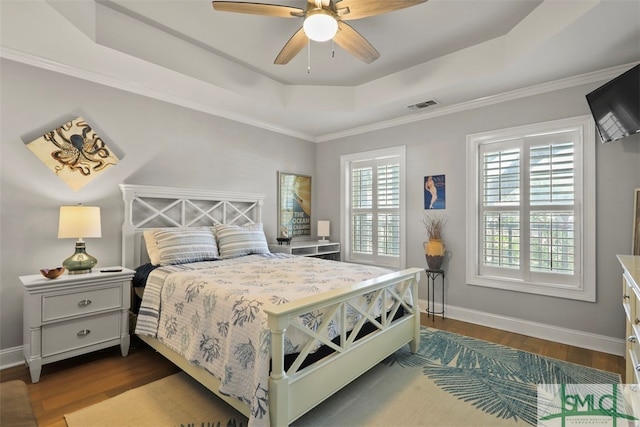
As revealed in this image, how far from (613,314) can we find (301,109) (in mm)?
3840

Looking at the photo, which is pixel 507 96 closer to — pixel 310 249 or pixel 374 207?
pixel 374 207

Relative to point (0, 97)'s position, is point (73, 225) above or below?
below

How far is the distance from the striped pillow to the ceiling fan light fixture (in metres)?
2.21

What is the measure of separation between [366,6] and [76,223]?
9.14 ft

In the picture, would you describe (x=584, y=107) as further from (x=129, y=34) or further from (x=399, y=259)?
(x=129, y=34)

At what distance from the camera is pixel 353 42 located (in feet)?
7.84

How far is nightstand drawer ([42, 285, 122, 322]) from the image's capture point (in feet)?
7.77

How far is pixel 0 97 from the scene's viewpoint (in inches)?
101

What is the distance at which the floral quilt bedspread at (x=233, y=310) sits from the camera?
1.66 metres

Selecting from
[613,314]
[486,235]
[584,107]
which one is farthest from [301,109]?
[613,314]

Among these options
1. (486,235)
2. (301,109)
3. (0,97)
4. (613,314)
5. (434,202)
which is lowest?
(613,314)

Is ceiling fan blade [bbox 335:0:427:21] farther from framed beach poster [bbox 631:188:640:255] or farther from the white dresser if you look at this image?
framed beach poster [bbox 631:188:640:255]

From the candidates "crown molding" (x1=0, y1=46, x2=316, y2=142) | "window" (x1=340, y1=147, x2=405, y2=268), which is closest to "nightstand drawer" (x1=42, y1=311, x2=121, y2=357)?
"crown molding" (x1=0, y1=46, x2=316, y2=142)

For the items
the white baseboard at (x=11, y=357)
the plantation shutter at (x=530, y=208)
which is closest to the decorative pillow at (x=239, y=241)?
the white baseboard at (x=11, y=357)
